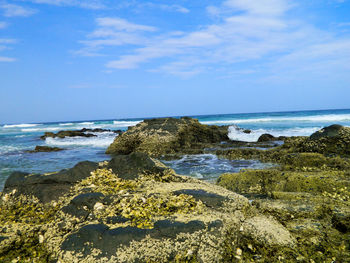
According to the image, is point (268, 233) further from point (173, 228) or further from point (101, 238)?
point (101, 238)

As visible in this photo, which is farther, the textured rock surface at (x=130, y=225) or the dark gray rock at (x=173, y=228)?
the dark gray rock at (x=173, y=228)

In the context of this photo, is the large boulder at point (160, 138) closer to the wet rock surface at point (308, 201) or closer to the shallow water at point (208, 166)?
the shallow water at point (208, 166)

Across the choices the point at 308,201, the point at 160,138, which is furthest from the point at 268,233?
the point at 160,138

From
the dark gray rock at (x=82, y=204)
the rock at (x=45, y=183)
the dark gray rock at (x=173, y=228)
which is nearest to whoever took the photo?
the dark gray rock at (x=173, y=228)

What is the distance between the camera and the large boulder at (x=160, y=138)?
14.2 metres

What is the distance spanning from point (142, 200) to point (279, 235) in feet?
5.65

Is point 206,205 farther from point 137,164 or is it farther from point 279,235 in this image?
point 137,164

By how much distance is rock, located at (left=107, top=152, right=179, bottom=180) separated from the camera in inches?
166

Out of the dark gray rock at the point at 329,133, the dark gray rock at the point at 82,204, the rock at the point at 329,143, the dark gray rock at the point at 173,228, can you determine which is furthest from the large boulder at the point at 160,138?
the dark gray rock at the point at 173,228

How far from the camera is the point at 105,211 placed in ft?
10.2

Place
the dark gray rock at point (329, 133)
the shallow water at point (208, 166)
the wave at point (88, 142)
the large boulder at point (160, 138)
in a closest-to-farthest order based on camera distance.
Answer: the shallow water at point (208, 166)
the dark gray rock at point (329, 133)
the large boulder at point (160, 138)
the wave at point (88, 142)

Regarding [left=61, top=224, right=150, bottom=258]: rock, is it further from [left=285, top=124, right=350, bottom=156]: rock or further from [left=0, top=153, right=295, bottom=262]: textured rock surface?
[left=285, top=124, right=350, bottom=156]: rock

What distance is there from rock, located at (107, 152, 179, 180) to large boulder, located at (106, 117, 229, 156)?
9.17 meters

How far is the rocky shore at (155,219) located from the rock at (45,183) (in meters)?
0.01
